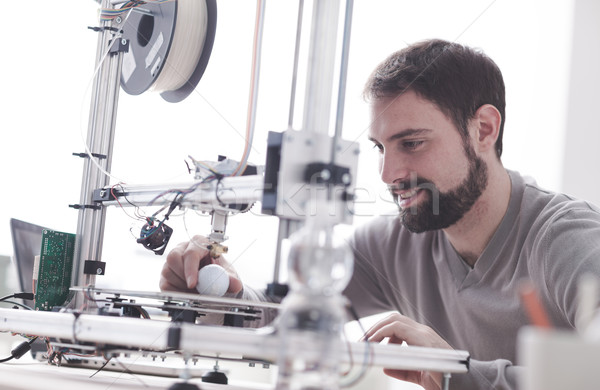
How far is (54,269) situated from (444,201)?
932 mm

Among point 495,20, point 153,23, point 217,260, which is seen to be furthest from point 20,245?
point 495,20

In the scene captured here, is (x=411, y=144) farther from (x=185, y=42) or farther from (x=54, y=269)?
(x=54, y=269)

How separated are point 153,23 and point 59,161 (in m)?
1.13

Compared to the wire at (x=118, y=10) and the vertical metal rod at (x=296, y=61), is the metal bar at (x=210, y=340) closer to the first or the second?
the vertical metal rod at (x=296, y=61)

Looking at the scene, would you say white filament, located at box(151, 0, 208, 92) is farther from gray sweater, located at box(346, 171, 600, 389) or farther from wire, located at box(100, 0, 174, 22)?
gray sweater, located at box(346, 171, 600, 389)

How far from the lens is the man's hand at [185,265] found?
128 cm

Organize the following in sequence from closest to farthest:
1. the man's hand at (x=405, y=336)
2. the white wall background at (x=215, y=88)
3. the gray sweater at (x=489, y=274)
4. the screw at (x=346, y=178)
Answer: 1. the screw at (x=346, y=178)
2. the man's hand at (x=405, y=336)
3. the gray sweater at (x=489, y=274)
4. the white wall background at (x=215, y=88)

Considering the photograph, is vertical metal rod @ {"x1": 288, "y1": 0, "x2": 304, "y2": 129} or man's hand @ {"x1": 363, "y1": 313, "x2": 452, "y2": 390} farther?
man's hand @ {"x1": 363, "y1": 313, "x2": 452, "y2": 390}

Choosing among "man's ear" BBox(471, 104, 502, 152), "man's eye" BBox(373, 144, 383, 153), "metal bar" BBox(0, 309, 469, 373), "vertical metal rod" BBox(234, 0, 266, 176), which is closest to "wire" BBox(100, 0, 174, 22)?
"vertical metal rod" BBox(234, 0, 266, 176)

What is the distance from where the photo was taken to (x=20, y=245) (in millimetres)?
1579

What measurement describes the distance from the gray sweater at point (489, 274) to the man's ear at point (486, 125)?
0.36 feet

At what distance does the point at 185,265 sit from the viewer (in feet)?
4.20

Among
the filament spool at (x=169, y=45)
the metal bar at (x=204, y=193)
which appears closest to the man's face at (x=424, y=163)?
the filament spool at (x=169, y=45)

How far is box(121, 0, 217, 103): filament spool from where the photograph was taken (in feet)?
4.41
